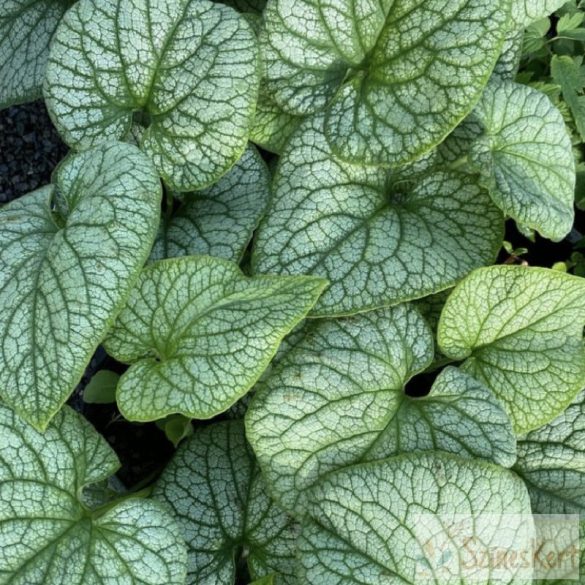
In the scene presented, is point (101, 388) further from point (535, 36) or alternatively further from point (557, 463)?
point (535, 36)

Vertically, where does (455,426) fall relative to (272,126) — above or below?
below

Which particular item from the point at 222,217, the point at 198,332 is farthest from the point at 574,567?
the point at 222,217

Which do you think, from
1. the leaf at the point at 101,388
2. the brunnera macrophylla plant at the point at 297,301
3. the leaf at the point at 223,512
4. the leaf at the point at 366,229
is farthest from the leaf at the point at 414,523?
the leaf at the point at 101,388

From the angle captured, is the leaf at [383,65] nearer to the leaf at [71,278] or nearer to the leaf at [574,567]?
the leaf at [71,278]

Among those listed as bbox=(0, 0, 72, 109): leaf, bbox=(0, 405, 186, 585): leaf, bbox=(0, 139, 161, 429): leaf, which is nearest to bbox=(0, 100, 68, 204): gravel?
bbox=(0, 0, 72, 109): leaf

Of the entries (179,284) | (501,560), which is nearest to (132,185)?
(179,284)

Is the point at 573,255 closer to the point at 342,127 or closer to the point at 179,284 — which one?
the point at 342,127
